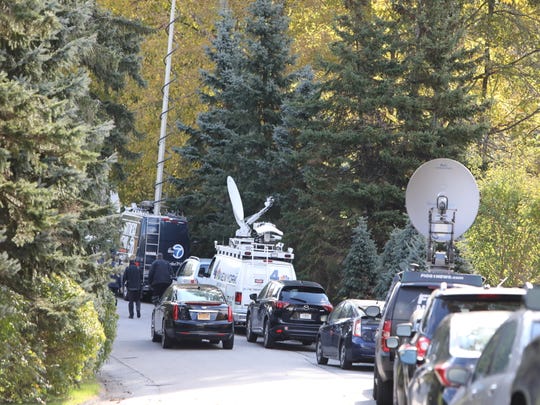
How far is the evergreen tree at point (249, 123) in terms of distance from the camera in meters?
44.7

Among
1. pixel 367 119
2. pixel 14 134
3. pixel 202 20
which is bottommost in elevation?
pixel 14 134

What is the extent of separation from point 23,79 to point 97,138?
2641mm

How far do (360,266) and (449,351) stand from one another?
2630cm

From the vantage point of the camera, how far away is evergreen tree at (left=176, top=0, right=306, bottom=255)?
4472 cm

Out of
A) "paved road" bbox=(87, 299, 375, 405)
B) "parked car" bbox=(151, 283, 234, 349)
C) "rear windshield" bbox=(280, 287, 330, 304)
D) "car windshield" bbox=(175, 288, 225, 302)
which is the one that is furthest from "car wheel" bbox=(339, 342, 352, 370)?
"rear windshield" bbox=(280, 287, 330, 304)

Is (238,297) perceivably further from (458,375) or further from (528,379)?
(528,379)

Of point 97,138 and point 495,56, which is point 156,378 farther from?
point 495,56

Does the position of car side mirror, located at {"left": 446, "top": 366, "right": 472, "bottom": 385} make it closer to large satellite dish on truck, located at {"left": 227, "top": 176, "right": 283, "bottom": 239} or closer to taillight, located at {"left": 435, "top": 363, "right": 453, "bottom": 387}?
taillight, located at {"left": 435, "top": 363, "right": 453, "bottom": 387}

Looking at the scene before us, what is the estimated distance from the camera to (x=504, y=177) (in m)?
29.8

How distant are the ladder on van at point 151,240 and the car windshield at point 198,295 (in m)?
18.5

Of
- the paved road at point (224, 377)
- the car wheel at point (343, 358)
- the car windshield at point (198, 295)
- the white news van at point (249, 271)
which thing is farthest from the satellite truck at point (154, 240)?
the car wheel at point (343, 358)

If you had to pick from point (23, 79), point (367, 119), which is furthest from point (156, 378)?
point (367, 119)

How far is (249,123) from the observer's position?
45.7 metres

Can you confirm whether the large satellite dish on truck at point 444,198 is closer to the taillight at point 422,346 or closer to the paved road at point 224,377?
the paved road at point 224,377
